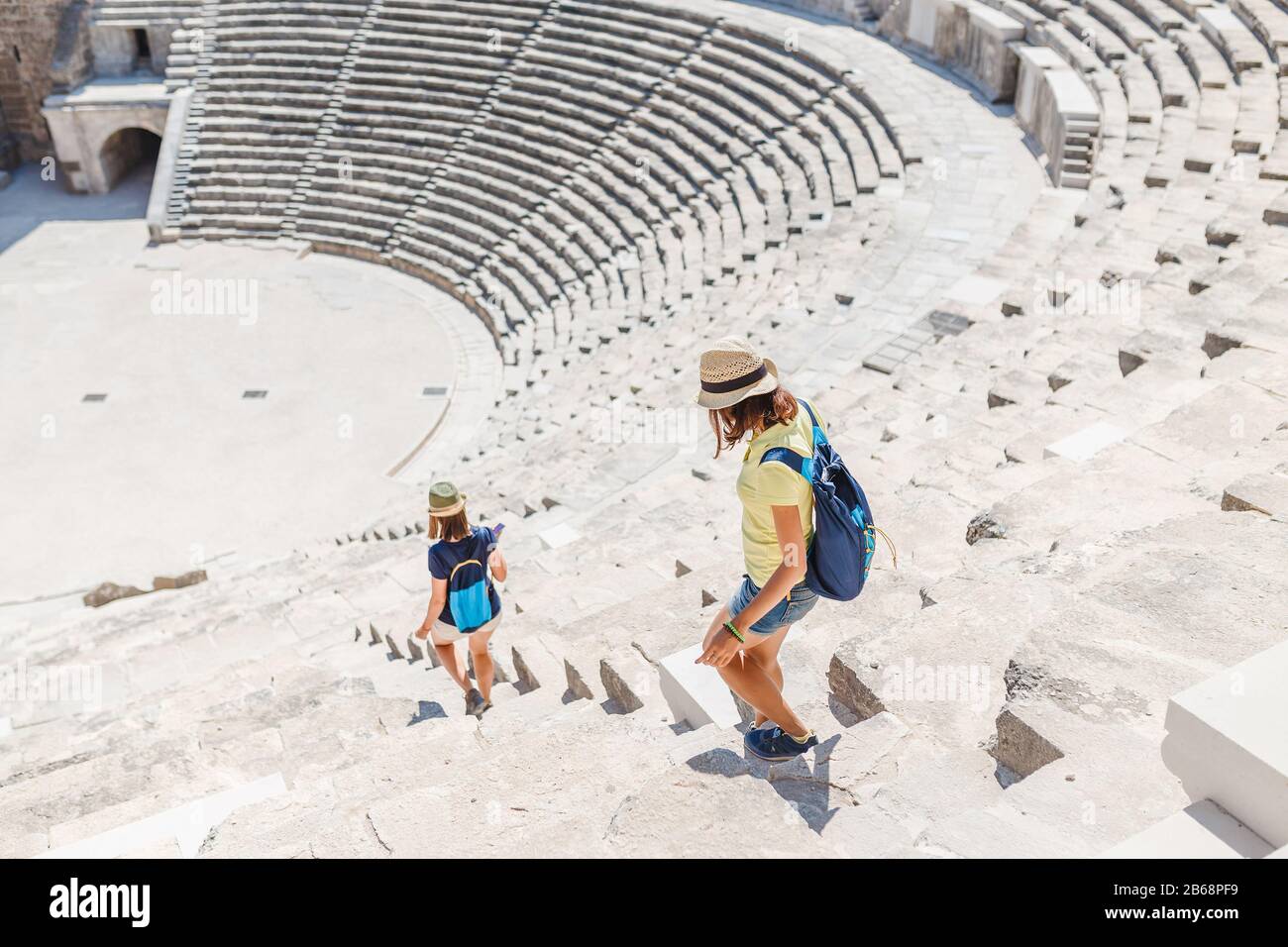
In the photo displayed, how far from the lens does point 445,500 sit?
554 cm

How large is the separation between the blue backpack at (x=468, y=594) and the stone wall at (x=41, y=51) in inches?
A: 810

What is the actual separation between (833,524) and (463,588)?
2589mm

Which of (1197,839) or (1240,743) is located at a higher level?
(1240,743)

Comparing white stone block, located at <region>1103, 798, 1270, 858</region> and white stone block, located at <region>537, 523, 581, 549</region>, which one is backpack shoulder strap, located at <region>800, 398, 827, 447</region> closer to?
white stone block, located at <region>1103, 798, 1270, 858</region>

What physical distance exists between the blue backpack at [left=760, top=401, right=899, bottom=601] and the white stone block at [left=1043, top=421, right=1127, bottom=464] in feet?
9.45

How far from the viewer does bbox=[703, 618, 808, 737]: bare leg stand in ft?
12.5

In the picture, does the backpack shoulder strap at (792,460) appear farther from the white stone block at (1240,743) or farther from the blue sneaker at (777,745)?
the white stone block at (1240,743)

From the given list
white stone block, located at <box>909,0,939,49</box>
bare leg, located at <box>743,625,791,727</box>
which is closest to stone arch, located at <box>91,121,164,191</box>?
white stone block, located at <box>909,0,939,49</box>

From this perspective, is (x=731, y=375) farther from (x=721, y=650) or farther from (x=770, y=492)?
(x=721, y=650)

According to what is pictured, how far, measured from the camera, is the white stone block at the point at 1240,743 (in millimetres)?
2715

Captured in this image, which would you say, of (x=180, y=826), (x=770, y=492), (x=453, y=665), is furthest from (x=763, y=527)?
(x=180, y=826)

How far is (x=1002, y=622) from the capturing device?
425 centimetres

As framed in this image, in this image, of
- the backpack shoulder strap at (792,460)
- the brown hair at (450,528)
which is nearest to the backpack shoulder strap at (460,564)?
the brown hair at (450,528)
